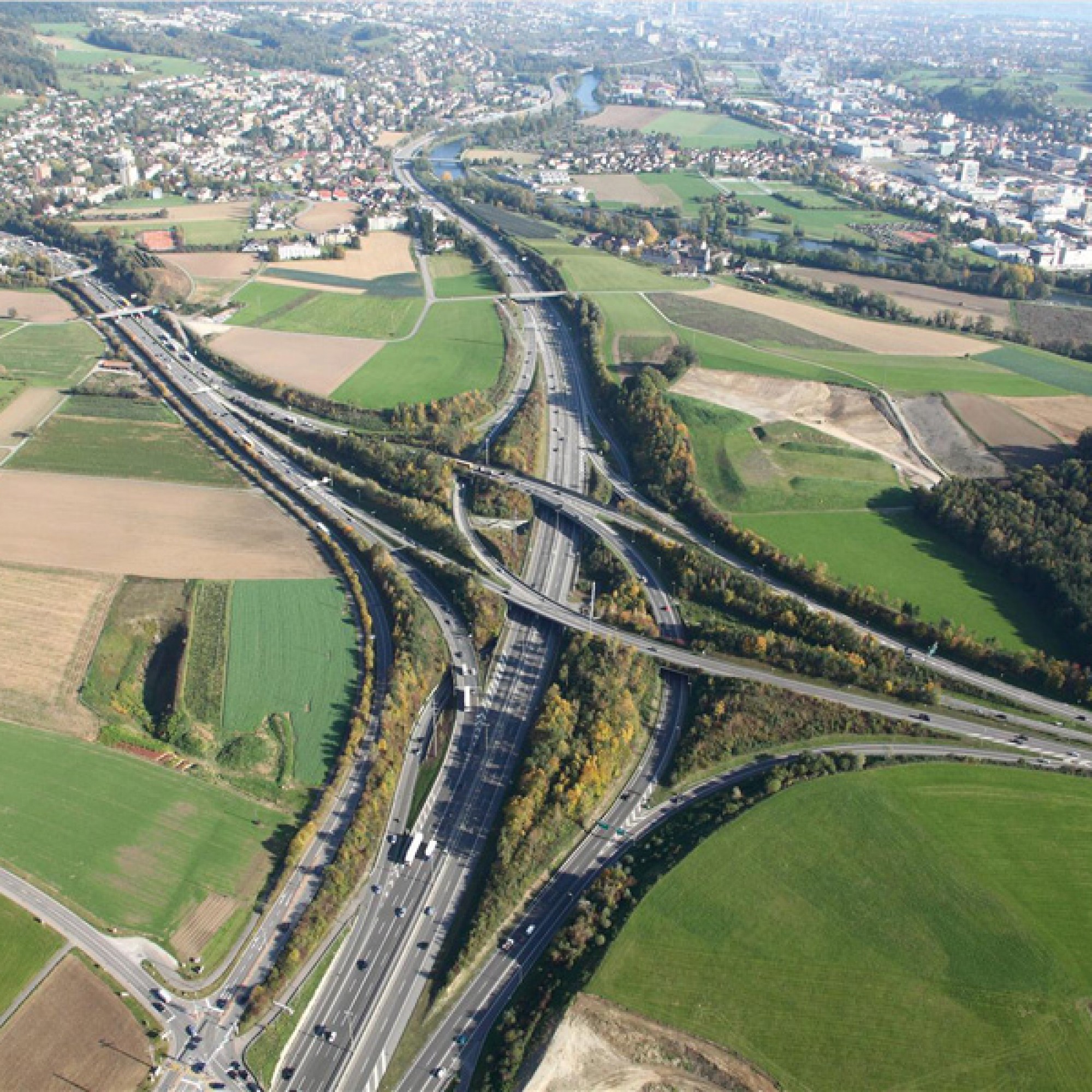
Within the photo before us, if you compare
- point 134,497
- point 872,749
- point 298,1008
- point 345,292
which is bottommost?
point 298,1008

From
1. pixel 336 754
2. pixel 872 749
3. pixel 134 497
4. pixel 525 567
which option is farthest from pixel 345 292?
pixel 872 749

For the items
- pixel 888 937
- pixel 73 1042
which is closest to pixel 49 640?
pixel 73 1042

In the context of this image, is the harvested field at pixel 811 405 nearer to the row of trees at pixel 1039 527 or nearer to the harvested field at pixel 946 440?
the harvested field at pixel 946 440

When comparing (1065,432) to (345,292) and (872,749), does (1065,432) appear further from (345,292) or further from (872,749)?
(345,292)

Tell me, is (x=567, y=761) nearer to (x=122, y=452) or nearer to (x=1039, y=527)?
(x=1039, y=527)

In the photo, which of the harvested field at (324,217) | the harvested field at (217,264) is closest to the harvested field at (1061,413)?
the harvested field at (217,264)

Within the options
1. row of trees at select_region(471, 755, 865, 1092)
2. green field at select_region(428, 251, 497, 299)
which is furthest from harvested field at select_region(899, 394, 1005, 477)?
green field at select_region(428, 251, 497, 299)

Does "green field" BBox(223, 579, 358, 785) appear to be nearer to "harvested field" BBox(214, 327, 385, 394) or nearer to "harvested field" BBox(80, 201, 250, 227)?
"harvested field" BBox(214, 327, 385, 394)
